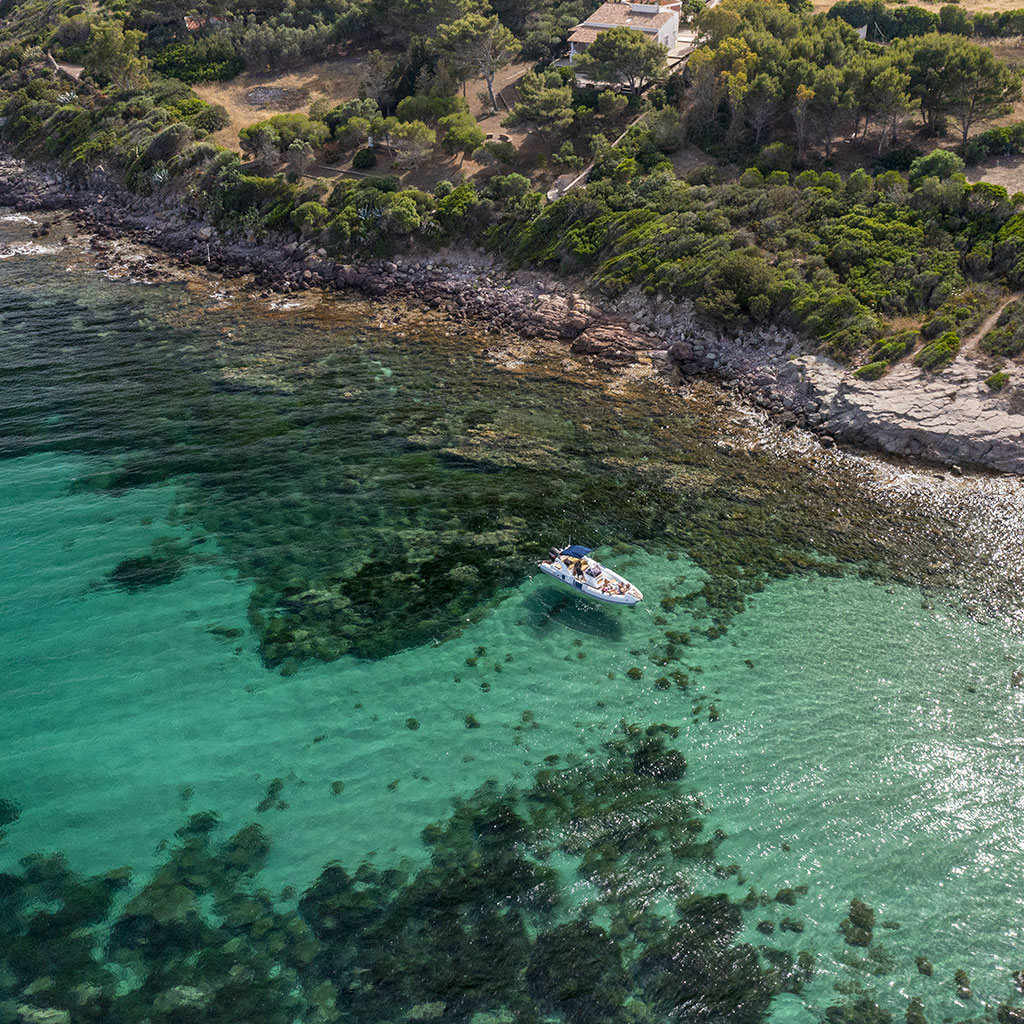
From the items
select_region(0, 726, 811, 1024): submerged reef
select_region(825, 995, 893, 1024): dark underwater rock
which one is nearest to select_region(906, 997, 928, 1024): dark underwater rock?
select_region(825, 995, 893, 1024): dark underwater rock

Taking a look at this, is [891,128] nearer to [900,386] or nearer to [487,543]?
[900,386]

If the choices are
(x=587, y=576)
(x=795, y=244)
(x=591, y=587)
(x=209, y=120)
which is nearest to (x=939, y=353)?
(x=795, y=244)

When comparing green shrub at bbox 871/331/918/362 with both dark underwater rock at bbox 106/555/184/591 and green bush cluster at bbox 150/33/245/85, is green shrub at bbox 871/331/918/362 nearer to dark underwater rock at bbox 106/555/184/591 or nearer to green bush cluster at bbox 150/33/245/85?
dark underwater rock at bbox 106/555/184/591

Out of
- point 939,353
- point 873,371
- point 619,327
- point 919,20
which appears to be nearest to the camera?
point 939,353

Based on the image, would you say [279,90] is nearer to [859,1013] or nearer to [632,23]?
[632,23]

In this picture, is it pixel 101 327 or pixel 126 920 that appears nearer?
pixel 126 920

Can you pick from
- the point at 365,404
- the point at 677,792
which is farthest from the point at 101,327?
the point at 677,792
